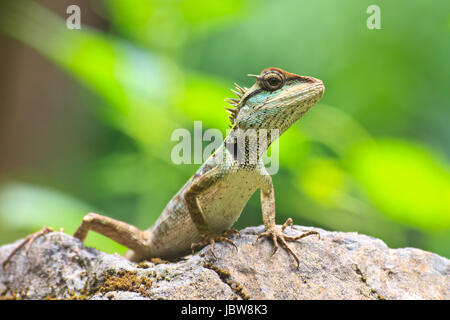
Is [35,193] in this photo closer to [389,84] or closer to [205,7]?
[205,7]

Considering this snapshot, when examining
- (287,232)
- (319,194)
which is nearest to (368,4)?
(319,194)

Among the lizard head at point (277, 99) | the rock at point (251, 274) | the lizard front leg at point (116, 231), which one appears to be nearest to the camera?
the rock at point (251, 274)

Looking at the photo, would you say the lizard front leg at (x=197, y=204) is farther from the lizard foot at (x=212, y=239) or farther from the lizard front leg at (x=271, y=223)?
the lizard front leg at (x=271, y=223)

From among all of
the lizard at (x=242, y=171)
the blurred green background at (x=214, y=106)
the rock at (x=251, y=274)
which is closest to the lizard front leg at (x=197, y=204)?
the lizard at (x=242, y=171)

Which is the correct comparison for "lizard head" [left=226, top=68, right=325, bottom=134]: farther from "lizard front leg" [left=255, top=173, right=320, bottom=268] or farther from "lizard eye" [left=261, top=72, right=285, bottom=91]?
"lizard front leg" [left=255, top=173, right=320, bottom=268]

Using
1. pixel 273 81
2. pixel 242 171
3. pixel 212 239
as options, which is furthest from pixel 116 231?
pixel 273 81
